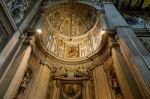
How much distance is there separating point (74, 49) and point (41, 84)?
5131mm

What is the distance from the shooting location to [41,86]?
33.4ft

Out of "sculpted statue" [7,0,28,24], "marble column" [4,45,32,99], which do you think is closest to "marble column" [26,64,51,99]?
"marble column" [4,45,32,99]

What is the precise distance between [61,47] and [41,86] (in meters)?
4.81

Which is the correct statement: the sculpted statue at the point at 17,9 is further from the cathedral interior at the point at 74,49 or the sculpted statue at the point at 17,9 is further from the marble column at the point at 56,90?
the marble column at the point at 56,90

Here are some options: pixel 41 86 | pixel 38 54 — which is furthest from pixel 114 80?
pixel 38 54

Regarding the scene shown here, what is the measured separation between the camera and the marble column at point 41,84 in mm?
9505

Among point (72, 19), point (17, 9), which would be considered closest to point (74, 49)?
point (72, 19)

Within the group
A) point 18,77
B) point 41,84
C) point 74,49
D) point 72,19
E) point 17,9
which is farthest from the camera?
point 72,19

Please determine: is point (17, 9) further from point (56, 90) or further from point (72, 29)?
point (72, 29)

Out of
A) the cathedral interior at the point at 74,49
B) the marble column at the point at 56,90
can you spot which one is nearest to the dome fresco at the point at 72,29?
the cathedral interior at the point at 74,49

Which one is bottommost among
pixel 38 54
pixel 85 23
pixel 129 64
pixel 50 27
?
pixel 129 64

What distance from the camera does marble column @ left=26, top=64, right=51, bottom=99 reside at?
31.2 ft

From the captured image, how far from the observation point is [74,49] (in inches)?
582

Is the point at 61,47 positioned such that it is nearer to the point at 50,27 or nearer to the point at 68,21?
the point at 50,27
